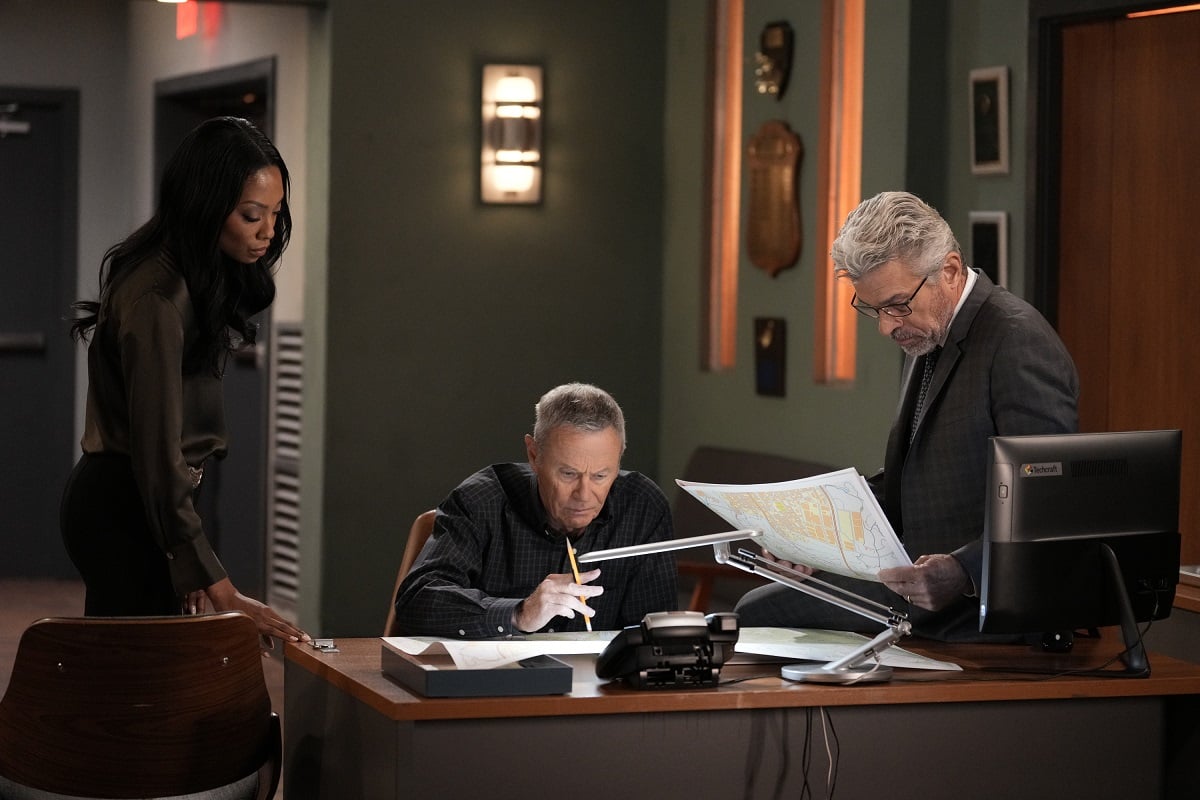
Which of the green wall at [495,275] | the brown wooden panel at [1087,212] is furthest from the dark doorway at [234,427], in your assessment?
the brown wooden panel at [1087,212]

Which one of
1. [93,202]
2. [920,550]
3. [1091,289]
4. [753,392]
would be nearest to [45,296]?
[93,202]

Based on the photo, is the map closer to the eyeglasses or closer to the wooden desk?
the wooden desk

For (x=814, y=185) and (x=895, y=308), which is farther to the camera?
(x=814, y=185)

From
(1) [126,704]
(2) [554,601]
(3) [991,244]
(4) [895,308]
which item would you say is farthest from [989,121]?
(1) [126,704]

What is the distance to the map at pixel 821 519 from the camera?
2.85 m

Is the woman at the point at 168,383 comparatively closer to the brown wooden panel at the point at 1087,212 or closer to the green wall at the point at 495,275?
the brown wooden panel at the point at 1087,212

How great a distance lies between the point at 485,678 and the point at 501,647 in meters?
0.25

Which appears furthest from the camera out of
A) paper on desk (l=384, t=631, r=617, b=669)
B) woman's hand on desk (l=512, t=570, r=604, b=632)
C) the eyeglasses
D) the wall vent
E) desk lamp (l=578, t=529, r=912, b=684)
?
the wall vent

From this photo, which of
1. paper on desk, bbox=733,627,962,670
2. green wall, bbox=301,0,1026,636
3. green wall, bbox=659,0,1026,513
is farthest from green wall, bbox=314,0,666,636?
paper on desk, bbox=733,627,962,670

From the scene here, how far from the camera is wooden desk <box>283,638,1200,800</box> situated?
2699 mm

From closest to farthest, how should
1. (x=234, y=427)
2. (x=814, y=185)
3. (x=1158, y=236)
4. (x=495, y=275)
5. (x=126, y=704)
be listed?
(x=126, y=704) < (x=1158, y=236) < (x=814, y=185) < (x=495, y=275) < (x=234, y=427)

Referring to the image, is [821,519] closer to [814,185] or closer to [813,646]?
[813,646]

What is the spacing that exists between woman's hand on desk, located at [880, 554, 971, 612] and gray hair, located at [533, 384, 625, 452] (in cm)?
63

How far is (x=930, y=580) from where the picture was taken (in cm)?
306
